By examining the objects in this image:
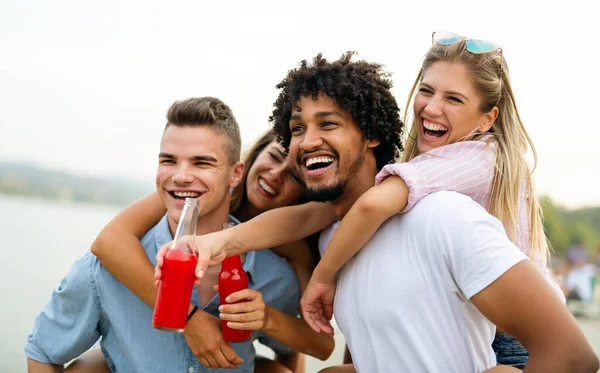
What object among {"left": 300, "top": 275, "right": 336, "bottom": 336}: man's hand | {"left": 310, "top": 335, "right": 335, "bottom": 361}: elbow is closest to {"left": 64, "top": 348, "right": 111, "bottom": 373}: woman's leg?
{"left": 310, "top": 335, "right": 335, "bottom": 361}: elbow

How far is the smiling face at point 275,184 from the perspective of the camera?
3455mm

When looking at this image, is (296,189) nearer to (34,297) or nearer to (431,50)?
(431,50)

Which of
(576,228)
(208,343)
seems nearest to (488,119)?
(208,343)

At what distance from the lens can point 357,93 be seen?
2760mm

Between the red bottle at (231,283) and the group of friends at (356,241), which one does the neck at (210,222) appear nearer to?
the group of friends at (356,241)

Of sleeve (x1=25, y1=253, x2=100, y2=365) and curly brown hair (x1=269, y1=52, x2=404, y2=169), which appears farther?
sleeve (x1=25, y1=253, x2=100, y2=365)

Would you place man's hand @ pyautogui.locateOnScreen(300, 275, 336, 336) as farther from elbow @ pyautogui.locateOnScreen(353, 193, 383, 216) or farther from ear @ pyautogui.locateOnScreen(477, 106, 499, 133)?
ear @ pyautogui.locateOnScreen(477, 106, 499, 133)

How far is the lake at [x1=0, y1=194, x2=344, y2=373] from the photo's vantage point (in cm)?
797

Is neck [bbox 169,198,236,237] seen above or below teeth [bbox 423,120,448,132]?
below

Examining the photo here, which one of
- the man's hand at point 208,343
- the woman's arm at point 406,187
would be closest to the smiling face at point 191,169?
the man's hand at point 208,343

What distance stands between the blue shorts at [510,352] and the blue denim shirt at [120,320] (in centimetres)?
109

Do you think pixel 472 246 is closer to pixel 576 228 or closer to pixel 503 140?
pixel 503 140

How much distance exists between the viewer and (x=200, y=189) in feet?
9.70

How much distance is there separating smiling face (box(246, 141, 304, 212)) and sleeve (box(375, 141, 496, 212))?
0.96 metres
